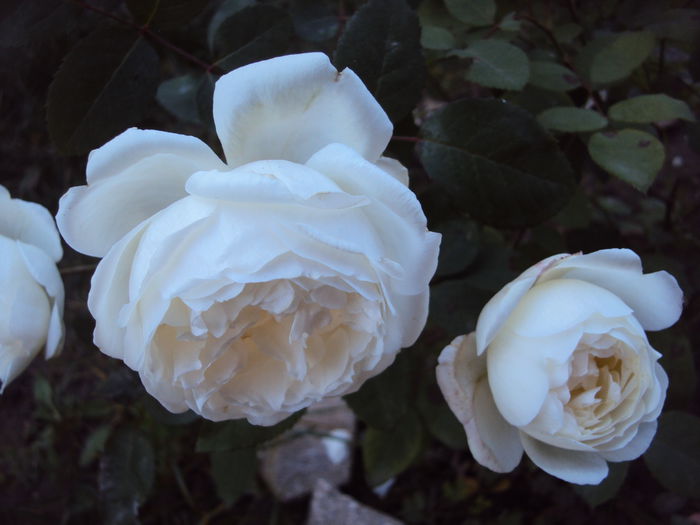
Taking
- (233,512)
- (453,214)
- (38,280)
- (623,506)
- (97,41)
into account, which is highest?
(97,41)

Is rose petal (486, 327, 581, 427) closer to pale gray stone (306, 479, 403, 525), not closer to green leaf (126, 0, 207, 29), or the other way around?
green leaf (126, 0, 207, 29)

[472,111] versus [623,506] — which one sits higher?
[472,111]

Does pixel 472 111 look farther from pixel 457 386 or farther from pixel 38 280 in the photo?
pixel 38 280

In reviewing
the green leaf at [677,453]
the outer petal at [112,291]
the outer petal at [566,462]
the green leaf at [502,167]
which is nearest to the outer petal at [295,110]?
the outer petal at [112,291]

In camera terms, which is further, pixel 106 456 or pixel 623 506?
pixel 623 506

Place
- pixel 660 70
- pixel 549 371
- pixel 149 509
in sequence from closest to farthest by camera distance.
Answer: pixel 549 371 < pixel 660 70 < pixel 149 509

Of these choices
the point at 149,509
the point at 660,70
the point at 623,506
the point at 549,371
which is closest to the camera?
the point at 549,371

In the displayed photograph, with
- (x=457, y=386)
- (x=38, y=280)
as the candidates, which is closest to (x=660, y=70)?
(x=457, y=386)
